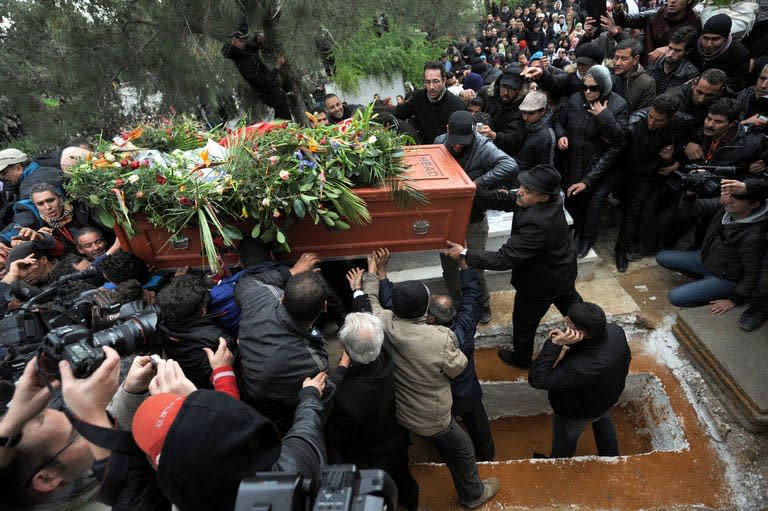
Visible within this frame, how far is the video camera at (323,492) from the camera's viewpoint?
1192mm

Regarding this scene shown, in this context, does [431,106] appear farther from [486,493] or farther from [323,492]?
[323,492]

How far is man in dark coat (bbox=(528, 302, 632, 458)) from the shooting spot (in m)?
2.27

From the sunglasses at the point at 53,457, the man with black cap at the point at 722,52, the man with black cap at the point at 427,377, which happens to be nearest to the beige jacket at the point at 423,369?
the man with black cap at the point at 427,377

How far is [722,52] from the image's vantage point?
12.6ft

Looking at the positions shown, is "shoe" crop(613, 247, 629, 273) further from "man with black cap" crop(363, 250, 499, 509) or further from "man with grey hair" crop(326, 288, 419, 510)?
"man with grey hair" crop(326, 288, 419, 510)

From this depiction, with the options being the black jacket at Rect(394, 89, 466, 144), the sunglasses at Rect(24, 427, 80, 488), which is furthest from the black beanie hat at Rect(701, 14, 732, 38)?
the sunglasses at Rect(24, 427, 80, 488)

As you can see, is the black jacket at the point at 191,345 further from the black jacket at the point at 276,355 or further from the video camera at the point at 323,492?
the video camera at the point at 323,492

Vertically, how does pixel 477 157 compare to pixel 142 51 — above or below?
below

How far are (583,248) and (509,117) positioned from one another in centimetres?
126

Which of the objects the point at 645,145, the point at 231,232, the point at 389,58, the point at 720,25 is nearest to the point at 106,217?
the point at 231,232

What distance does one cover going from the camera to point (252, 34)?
13.7 feet

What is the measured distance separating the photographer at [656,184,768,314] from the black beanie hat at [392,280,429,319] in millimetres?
2083

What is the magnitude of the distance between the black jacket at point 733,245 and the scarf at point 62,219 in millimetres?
4356

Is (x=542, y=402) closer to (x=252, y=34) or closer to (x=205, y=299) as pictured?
(x=205, y=299)
